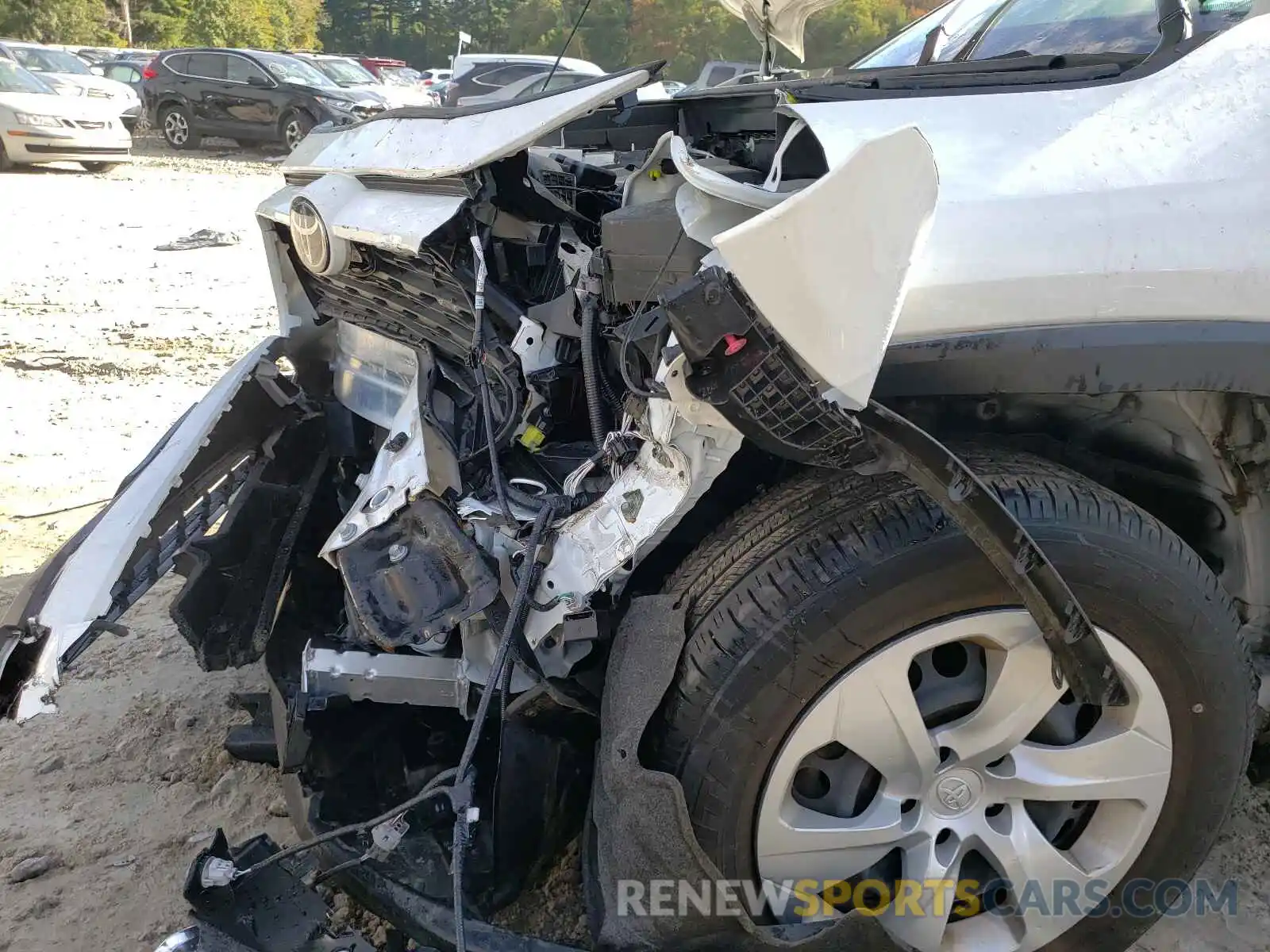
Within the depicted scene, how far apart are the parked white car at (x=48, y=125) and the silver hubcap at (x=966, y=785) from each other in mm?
14308

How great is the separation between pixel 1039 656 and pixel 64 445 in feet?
15.9

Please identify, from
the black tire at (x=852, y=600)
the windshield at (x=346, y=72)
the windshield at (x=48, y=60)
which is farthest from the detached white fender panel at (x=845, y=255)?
the windshield at (x=346, y=72)

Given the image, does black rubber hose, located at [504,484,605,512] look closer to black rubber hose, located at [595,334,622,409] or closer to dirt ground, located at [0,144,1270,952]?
black rubber hose, located at [595,334,622,409]

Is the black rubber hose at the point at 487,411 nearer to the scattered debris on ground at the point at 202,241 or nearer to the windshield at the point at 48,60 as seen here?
the scattered debris on ground at the point at 202,241

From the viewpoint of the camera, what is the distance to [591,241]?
101 inches

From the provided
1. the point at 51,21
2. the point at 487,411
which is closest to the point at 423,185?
the point at 487,411

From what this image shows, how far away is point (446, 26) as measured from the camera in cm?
4216

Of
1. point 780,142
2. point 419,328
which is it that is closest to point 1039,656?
point 780,142

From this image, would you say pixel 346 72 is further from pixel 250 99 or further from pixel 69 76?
pixel 69 76

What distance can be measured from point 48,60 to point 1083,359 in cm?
1800

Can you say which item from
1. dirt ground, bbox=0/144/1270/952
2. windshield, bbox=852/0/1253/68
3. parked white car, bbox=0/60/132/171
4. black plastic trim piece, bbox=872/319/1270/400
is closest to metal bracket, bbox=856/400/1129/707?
black plastic trim piece, bbox=872/319/1270/400

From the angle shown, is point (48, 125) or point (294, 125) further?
→ point (294, 125)

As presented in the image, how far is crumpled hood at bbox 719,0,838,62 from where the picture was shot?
333 cm

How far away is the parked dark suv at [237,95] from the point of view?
53.5ft
